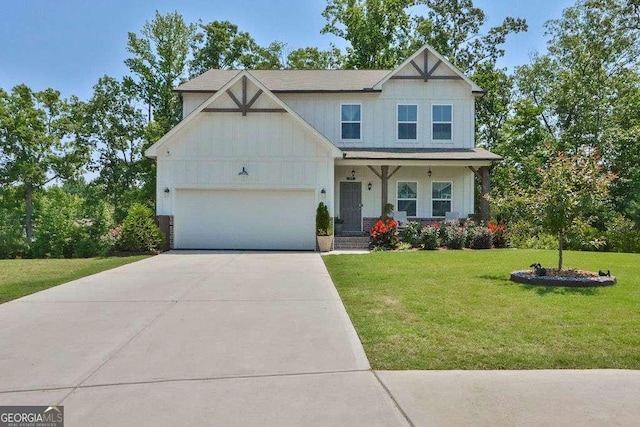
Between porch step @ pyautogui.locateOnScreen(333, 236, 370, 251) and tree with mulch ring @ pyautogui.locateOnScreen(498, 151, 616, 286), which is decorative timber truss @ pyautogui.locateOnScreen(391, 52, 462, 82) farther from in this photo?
tree with mulch ring @ pyautogui.locateOnScreen(498, 151, 616, 286)

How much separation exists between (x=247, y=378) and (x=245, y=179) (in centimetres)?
1338

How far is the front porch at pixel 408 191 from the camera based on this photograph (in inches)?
766

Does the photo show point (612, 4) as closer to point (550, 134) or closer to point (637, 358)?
point (550, 134)

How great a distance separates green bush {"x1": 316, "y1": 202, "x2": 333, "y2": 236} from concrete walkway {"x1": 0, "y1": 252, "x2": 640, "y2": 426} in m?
9.44

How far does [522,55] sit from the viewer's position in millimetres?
31062

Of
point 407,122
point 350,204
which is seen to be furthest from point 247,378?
point 407,122

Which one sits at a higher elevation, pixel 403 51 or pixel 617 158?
pixel 403 51

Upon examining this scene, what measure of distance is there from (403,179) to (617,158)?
42.4 ft

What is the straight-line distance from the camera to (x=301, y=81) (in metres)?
21.2

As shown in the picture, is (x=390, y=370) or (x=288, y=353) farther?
(x=288, y=353)

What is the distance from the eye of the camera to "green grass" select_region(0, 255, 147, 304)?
29.3ft

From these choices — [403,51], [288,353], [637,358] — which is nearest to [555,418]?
[637,358]

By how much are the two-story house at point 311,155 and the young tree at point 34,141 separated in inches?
430

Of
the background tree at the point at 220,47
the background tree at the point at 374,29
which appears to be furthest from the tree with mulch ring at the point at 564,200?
the background tree at the point at 220,47
